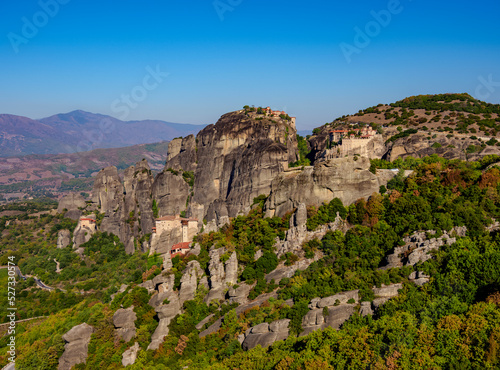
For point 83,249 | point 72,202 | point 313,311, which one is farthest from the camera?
point 72,202

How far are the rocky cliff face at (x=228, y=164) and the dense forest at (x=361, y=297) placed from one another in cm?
A: 800

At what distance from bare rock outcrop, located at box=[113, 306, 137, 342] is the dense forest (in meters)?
0.64

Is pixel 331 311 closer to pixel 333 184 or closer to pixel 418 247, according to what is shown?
pixel 418 247

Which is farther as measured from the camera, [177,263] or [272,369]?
[177,263]

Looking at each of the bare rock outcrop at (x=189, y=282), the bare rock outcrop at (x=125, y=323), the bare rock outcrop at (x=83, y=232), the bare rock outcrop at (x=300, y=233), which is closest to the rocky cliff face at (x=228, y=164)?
the bare rock outcrop at (x=83, y=232)

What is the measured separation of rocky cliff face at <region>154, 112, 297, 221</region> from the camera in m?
65.7

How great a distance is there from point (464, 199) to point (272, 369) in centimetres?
2337

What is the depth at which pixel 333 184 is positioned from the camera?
46.0m

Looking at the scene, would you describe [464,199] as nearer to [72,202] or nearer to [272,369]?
[272,369]

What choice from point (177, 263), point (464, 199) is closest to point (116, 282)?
point (177, 263)

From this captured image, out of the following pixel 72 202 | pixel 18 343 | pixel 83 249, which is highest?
pixel 72 202

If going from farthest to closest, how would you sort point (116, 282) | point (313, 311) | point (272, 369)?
point (116, 282) < point (313, 311) < point (272, 369)

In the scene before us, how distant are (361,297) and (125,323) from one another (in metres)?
23.6

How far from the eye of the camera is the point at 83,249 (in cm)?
7988
